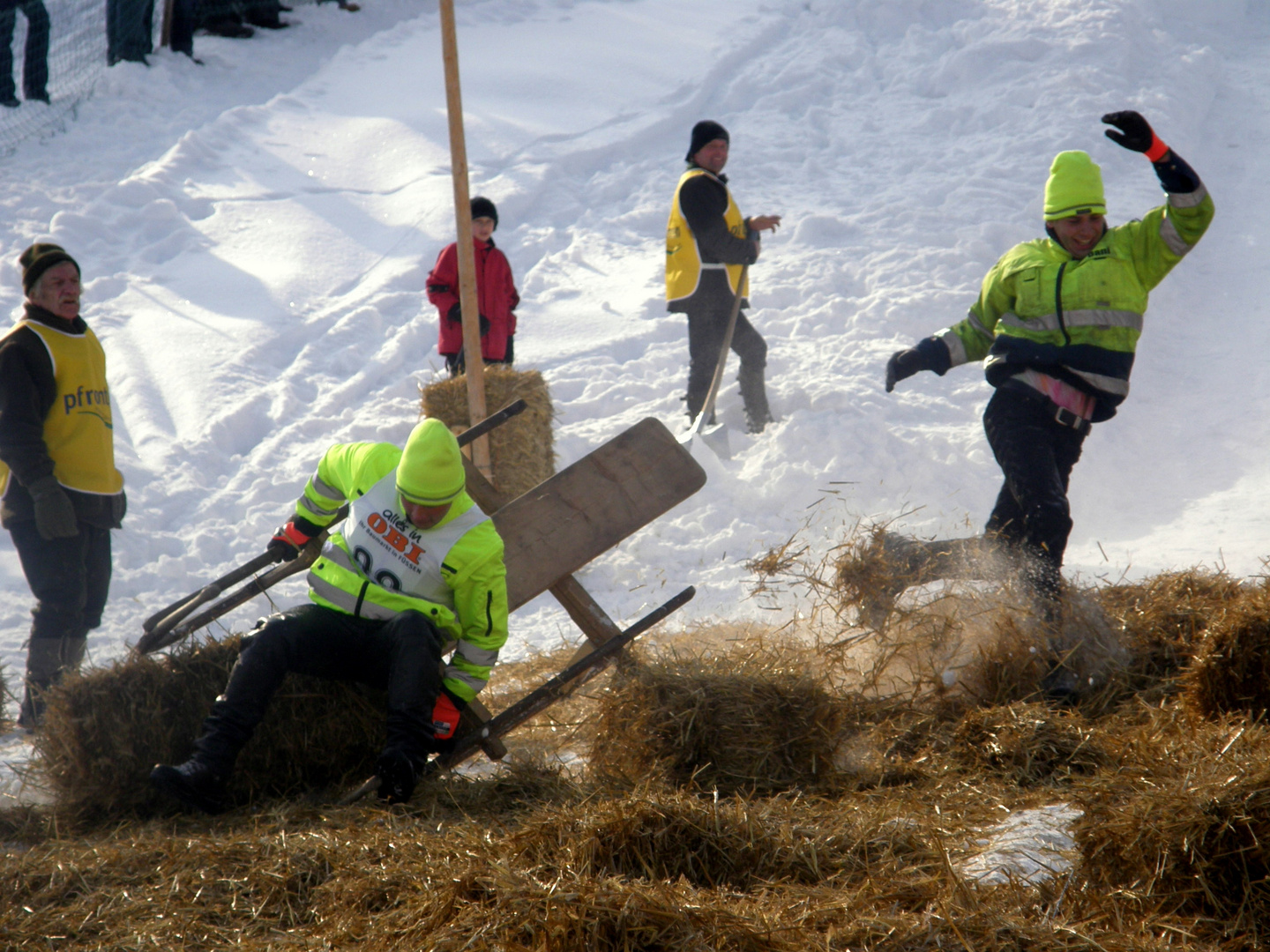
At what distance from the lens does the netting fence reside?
1169cm

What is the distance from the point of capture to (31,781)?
11.7ft

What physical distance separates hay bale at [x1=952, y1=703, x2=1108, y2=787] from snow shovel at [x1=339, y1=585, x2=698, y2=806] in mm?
1140

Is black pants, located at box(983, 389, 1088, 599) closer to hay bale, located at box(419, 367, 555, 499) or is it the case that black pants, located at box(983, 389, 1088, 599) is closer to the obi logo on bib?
the obi logo on bib

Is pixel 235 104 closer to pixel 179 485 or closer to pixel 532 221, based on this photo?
pixel 532 221

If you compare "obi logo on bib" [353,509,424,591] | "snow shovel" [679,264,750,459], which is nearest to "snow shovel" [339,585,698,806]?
"obi logo on bib" [353,509,424,591]

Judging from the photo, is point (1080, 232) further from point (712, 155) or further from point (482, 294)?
point (482, 294)

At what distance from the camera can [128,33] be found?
41.7ft

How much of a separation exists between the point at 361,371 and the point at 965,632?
5927mm

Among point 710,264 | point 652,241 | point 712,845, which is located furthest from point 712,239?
point 712,845

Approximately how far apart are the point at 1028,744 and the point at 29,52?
13246mm

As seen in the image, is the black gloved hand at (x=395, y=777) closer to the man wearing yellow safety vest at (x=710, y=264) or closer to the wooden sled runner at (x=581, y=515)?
the wooden sled runner at (x=581, y=515)

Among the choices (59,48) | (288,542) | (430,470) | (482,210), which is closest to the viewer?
(430,470)

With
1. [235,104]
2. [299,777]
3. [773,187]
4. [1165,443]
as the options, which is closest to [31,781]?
[299,777]

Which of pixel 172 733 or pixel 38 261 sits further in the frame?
pixel 38 261
